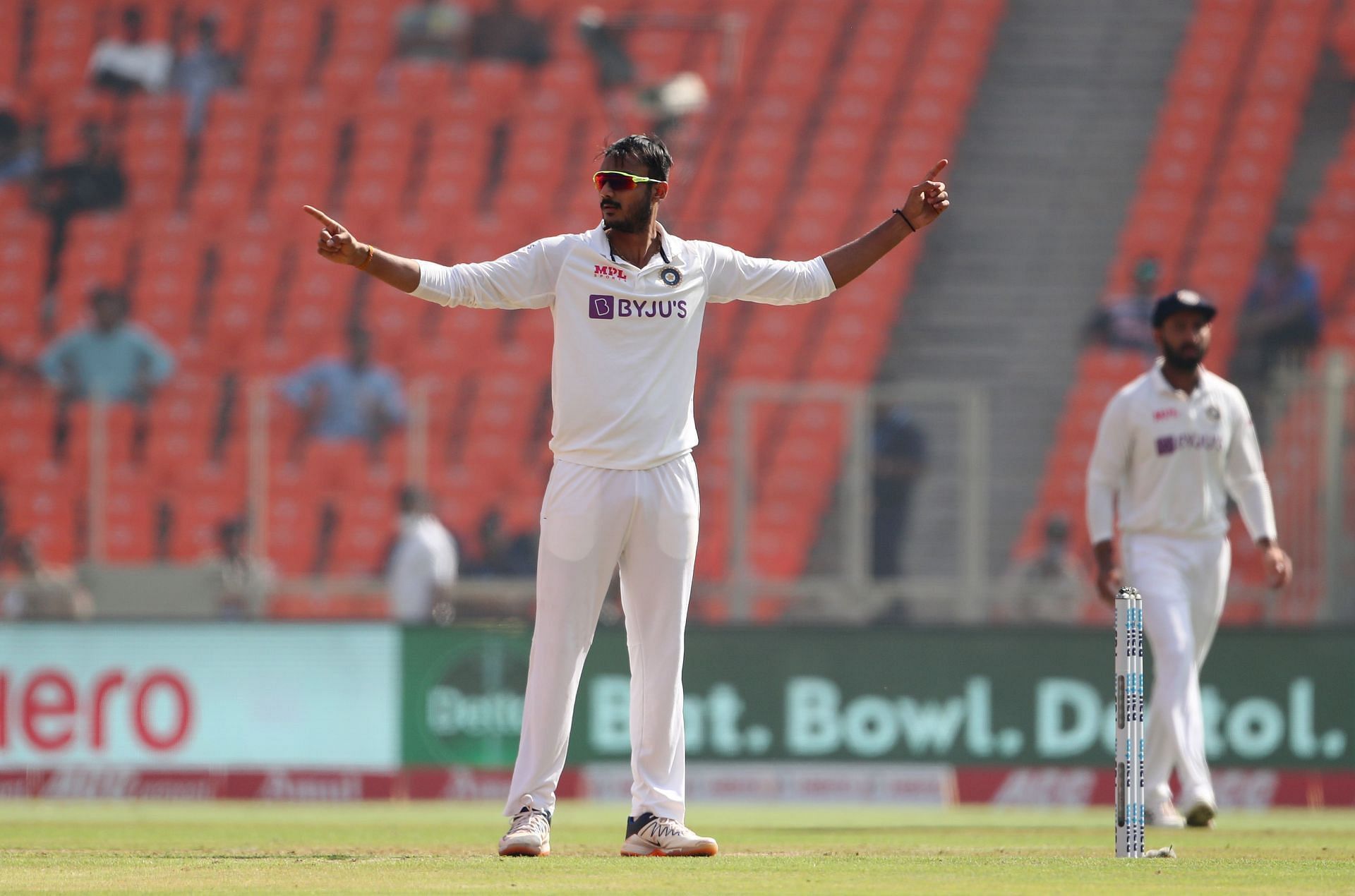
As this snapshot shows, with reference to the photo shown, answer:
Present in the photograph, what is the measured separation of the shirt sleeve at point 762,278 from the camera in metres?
6.77

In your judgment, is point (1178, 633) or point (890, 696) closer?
point (1178, 633)

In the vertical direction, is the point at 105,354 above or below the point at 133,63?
below

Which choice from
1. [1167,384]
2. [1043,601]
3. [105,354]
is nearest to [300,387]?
[105,354]

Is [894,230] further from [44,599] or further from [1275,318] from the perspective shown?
[1275,318]

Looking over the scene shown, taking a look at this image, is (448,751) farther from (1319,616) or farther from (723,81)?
(723,81)

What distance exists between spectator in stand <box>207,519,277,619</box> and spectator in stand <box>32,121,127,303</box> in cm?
720

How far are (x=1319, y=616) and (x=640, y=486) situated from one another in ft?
24.0

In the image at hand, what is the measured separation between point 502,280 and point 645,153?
0.60 metres

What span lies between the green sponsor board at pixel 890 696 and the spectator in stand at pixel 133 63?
33.9ft

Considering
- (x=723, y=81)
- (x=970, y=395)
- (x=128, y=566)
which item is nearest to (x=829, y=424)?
(x=970, y=395)

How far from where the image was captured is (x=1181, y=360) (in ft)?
29.3

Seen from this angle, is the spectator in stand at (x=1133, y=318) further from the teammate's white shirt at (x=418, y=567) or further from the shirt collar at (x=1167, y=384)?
the shirt collar at (x=1167, y=384)

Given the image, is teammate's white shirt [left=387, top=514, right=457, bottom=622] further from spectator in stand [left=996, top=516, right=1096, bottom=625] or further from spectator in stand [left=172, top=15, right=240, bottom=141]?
spectator in stand [left=172, top=15, right=240, bottom=141]

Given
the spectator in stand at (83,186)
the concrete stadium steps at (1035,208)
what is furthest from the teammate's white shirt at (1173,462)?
the spectator in stand at (83,186)
